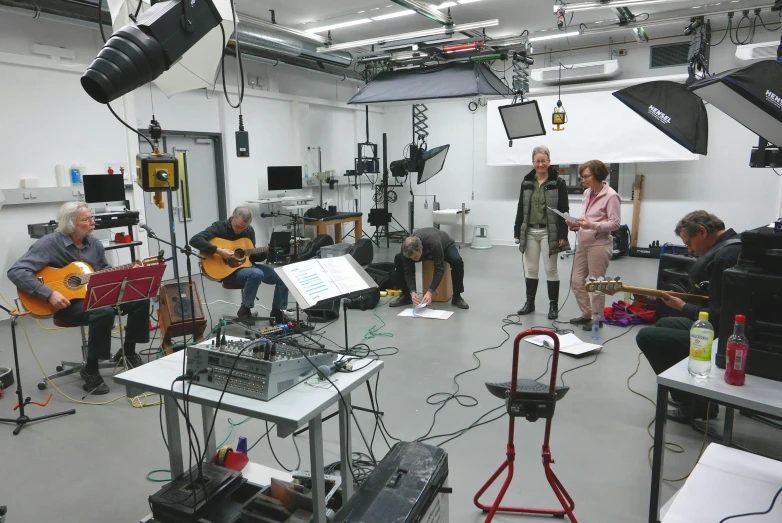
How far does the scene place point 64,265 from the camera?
3.66 metres

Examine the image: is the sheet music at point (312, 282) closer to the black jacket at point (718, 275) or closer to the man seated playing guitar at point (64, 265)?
the black jacket at point (718, 275)

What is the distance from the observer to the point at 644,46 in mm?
8078

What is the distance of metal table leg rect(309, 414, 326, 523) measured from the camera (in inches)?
70.5

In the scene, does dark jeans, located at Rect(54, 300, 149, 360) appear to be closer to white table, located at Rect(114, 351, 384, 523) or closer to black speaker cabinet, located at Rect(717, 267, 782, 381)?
white table, located at Rect(114, 351, 384, 523)

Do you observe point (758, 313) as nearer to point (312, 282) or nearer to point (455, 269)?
point (312, 282)

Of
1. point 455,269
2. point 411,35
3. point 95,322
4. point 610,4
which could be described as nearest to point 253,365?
point 95,322

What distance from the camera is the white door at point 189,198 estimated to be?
6.85 metres

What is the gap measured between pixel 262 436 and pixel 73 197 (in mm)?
4107

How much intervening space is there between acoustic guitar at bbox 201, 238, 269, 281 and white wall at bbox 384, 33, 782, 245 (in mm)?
5645

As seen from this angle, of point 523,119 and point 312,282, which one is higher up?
point 523,119

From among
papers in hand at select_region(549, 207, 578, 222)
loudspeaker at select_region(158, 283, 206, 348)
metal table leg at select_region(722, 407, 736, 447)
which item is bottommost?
metal table leg at select_region(722, 407, 736, 447)

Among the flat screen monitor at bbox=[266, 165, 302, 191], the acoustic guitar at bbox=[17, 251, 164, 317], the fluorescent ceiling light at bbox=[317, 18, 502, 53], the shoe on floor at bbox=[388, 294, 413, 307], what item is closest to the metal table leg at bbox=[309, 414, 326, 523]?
the acoustic guitar at bbox=[17, 251, 164, 317]

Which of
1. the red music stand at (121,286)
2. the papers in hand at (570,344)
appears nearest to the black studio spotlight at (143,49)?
the red music stand at (121,286)

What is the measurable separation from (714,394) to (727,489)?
1.26ft
